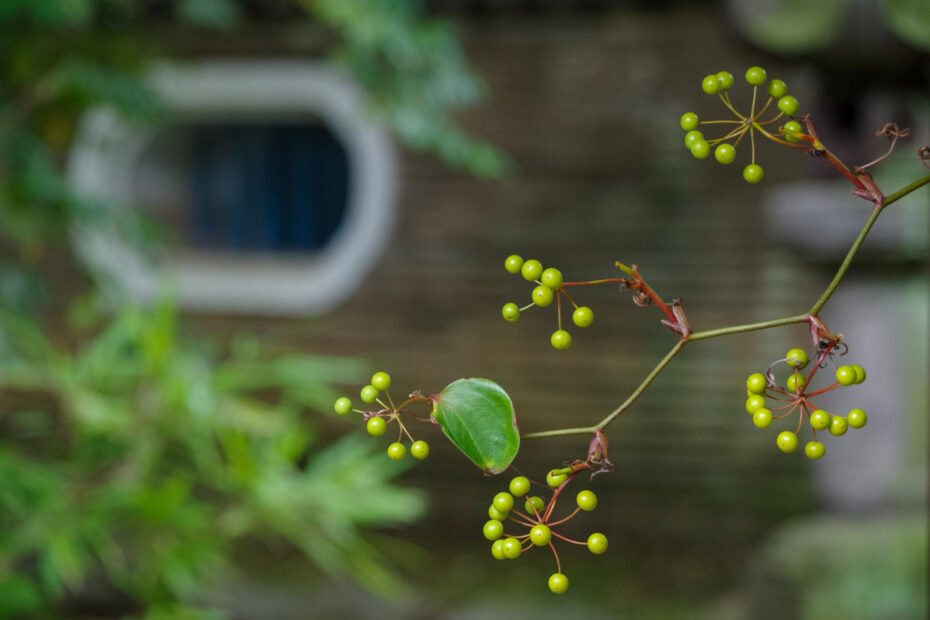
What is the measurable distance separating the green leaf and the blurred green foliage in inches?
58.8

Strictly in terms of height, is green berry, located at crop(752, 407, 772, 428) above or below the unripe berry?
below

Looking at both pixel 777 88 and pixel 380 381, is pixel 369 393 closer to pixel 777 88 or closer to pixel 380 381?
pixel 380 381

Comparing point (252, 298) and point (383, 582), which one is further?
point (252, 298)

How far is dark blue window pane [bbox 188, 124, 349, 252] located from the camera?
16.4 ft

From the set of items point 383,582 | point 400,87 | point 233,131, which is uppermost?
point 233,131

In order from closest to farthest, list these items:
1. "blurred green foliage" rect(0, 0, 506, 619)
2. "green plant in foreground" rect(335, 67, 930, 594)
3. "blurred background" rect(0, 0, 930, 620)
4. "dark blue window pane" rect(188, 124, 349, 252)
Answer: "green plant in foreground" rect(335, 67, 930, 594) → "blurred green foliage" rect(0, 0, 506, 619) → "blurred background" rect(0, 0, 930, 620) → "dark blue window pane" rect(188, 124, 349, 252)

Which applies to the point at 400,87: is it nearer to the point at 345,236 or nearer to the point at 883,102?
the point at 883,102

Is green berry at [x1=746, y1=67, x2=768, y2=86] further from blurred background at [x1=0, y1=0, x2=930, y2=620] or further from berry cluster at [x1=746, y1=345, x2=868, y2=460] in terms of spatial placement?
blurred background at [x1=0, y1=0, x2=930, y2=620]

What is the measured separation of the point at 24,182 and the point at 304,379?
0.65 m

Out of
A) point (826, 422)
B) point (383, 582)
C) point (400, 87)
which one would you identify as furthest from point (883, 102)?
point (383, 582)

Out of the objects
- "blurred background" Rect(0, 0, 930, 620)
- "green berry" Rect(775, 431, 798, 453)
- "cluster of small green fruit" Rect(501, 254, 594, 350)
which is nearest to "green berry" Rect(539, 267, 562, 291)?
"cluster of small green fruit" Rect(501, 254, 594, 350)

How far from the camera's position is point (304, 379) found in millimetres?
2283

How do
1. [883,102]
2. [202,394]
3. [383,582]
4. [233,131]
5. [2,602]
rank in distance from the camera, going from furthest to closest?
[233,131]
[383,582]
[202,394]
[883,102]
[2,602]

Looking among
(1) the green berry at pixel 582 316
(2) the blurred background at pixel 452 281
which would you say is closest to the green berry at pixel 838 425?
(1) the green berry at pixel 582 316
